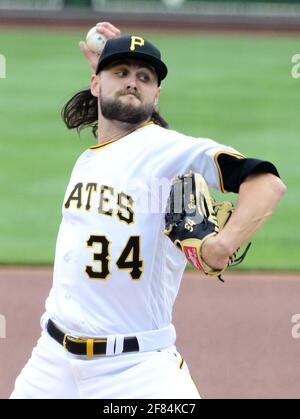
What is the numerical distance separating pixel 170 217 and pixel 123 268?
34cm

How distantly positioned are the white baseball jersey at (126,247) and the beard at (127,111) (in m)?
0.11

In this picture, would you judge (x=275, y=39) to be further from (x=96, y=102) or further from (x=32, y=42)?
(x=96, y=102)

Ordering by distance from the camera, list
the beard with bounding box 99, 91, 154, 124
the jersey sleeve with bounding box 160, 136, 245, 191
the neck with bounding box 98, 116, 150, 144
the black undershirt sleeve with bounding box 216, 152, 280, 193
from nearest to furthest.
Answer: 1. the black undershirt sleeve with bounding box 216, 152, 280, 193
2. the jersey sleeve with bounding box 160, 136, 245, 191
3. the beard with bounding box 99, 91, 154, 124
4. the neck with bounding box 98, 116, 150, 144

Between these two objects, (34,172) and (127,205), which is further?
(34,172)

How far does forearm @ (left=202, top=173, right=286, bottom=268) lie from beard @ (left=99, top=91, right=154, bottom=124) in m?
0.68

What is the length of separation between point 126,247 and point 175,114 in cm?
1166

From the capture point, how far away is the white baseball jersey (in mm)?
3498

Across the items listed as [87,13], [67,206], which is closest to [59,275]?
[67,206]

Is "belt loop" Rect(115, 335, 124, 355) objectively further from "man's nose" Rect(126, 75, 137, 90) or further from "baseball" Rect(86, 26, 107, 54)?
"baseball" Rect(86, 26, 107, 54)

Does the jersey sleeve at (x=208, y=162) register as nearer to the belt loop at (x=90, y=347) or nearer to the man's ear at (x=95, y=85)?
the man's ear at (x=95, y=85)

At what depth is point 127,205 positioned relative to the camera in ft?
11.5

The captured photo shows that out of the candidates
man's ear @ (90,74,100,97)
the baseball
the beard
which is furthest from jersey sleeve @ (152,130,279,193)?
the baseball

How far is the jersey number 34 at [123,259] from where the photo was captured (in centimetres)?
350

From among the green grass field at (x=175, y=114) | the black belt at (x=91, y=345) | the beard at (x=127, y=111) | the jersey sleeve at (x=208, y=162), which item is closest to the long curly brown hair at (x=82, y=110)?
the beard at (x=127, y=111)
